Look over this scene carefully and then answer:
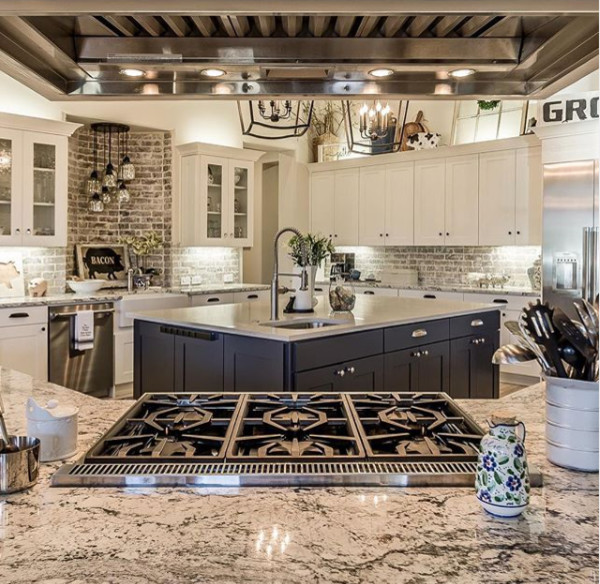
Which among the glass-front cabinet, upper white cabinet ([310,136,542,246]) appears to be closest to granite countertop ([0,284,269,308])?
the glass-front cabinet

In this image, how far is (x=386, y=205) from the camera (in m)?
7.95

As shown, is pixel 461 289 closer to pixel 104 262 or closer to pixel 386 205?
pixel 386 205

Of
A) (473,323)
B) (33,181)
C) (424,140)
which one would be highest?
(424,140)

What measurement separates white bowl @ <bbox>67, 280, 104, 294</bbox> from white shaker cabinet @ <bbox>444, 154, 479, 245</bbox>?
4.10 m

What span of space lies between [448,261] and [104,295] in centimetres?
437

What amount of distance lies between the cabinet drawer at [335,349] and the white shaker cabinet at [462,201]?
387 centimetres

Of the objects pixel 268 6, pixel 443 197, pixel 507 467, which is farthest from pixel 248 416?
pixel 443 197

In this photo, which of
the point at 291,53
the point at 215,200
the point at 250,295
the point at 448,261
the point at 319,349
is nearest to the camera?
the point at 291,53

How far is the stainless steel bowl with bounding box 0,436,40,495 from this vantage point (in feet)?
3.71

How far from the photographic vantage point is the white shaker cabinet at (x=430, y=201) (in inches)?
290

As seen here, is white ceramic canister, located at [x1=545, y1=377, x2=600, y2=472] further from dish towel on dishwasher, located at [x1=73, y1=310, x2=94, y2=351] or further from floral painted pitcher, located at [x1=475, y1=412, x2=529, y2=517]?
dish towel on dishwasher, located at [x1=73, y1=310, x2=94, y2=351]

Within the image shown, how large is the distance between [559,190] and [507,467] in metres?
5.46

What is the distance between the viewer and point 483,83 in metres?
1.30

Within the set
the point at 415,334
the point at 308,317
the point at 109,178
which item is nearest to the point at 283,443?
the point at 308,317
